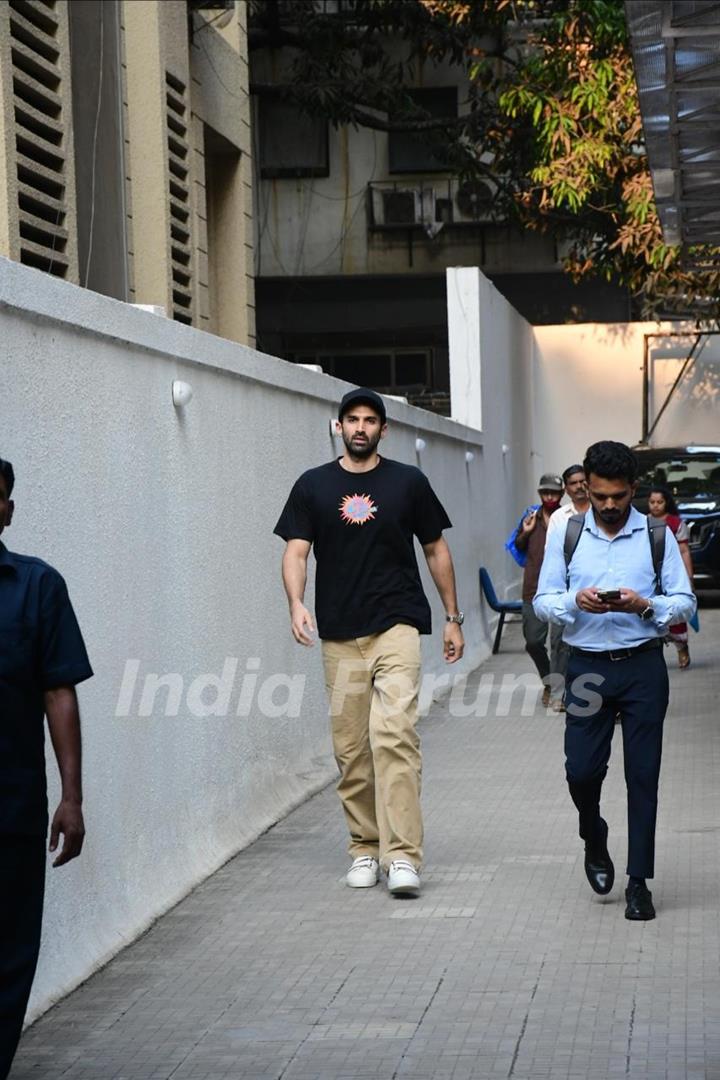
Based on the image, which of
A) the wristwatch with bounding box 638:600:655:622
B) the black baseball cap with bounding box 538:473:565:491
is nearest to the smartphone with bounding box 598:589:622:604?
the wristwatch with bounding box 638:600:655:622

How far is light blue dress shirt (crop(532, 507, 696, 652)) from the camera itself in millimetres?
6879

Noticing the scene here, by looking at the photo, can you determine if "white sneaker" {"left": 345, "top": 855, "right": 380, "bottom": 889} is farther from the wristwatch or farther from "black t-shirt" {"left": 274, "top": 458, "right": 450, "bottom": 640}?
the wristwatch

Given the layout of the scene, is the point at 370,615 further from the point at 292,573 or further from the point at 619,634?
the point at 619,634

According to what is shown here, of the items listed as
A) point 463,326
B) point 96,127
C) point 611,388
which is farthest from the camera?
point 611,388

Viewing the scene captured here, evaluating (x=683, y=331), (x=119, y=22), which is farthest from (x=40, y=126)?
(x=683, y=331)

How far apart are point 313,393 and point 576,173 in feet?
39.2

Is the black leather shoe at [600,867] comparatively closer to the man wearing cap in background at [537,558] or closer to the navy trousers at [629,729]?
the navy trousers at [629,729]

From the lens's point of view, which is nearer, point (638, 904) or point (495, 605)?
point (638, 904)

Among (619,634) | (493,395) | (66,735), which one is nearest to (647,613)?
(619,634)

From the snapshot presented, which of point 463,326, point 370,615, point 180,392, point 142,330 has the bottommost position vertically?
point 370,615

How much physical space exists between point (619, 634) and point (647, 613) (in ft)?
0.47

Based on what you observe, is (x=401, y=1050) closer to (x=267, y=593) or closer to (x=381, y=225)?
(x=267, y=593)

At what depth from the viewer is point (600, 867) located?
7145 millimetres

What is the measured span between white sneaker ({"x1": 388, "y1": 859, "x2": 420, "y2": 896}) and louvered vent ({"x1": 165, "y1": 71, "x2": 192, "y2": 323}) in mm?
8433
